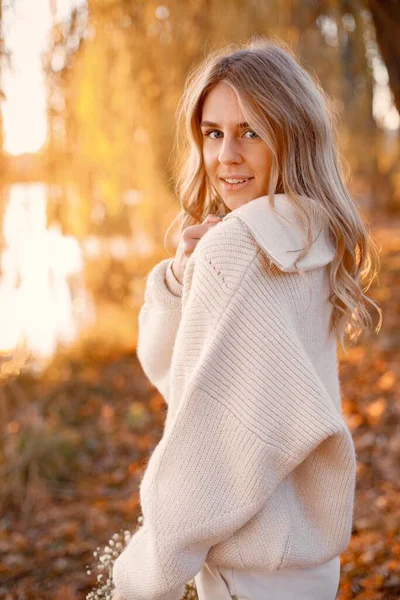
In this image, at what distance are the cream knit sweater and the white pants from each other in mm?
58

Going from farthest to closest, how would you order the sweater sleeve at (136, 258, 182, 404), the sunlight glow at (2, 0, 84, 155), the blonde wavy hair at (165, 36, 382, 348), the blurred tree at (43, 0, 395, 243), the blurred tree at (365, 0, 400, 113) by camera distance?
1. the blurred tree at (43, 0, 395, 243)
2. the blurred tree at (365, 0, 400, 113)
3. the sunlight glow at (2, 0, 84, 155)
4. the sweater sleeve at (136, 258, 182, 404)
5. the blonde wavy hair at (165, 36, 382, 348)

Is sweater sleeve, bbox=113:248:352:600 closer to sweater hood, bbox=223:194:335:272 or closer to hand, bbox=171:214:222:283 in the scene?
sweater hood, bbox=223:194:335:272

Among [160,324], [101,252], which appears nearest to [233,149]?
[160,324]

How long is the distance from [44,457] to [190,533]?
3440mm

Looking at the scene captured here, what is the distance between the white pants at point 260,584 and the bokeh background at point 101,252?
4.82 ft

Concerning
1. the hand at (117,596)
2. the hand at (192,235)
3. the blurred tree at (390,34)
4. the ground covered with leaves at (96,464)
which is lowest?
the ground covered with leaves at (96,464)

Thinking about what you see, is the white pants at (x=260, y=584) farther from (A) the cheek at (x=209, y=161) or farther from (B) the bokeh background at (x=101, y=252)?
(B) the bokeh background at (x=101, y=252)

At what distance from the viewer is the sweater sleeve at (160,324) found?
6.18 feet

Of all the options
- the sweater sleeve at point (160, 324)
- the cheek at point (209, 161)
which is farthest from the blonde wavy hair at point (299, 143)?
the sweater sleeve at point (160, 324)

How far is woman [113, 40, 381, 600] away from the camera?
1.43 metres

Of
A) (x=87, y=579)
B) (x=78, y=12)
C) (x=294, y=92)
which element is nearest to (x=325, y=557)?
(x=294, y=92)

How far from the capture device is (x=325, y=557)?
5.31ft

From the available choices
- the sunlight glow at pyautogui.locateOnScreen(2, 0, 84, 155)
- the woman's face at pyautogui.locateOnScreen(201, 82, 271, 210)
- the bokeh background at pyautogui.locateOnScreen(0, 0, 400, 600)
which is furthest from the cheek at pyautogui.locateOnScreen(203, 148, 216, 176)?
the sunlight glow at pyautogui.locateOnScreen(2, 0, 84, 155)

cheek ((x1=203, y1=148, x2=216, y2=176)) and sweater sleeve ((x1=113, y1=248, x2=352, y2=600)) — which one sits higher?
cheek ((x1=203, y1=148, x2=216, y2=176))
